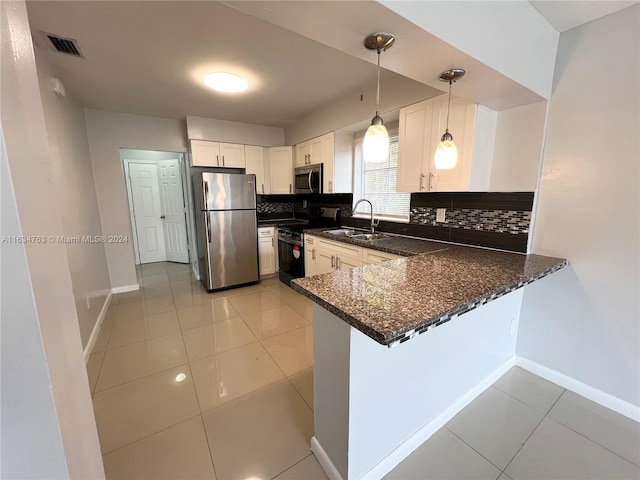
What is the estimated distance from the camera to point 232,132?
12.8ft

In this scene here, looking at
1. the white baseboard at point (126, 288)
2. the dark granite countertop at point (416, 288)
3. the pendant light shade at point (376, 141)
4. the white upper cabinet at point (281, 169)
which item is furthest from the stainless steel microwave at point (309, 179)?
the white baseboard at point (126, 288)

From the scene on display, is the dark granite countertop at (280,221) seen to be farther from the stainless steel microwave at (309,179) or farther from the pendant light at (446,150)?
the pendant light at (446,150)

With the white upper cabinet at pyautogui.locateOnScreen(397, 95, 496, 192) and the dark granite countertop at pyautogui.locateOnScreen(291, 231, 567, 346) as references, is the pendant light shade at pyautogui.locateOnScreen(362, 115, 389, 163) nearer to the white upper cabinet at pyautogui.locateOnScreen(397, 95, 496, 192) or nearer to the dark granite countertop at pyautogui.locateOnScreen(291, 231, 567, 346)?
the dark granite countertop at pyautogui.locateOnScreen(291, 231, 567, 346)

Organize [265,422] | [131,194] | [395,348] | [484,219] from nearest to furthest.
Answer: [395,348] → [265,422] → [484,219] → [131,194]

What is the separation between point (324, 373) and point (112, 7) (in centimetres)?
232

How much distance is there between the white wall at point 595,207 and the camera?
153cm

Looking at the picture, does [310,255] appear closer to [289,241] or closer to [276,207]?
[289,241]

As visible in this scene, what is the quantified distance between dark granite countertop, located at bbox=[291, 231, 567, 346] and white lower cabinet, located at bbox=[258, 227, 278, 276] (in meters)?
2.68

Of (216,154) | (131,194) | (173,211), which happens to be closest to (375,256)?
(216,154)

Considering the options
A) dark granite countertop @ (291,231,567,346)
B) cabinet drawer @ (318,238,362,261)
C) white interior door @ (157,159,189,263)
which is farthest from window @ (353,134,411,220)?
white interior door @ (157,159,189,263)

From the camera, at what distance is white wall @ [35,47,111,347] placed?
211 centimetres

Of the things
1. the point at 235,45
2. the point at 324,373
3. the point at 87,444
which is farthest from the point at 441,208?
the point at 87,444

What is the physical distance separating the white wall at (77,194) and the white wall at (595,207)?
3.45 meters

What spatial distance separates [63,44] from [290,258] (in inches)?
115
